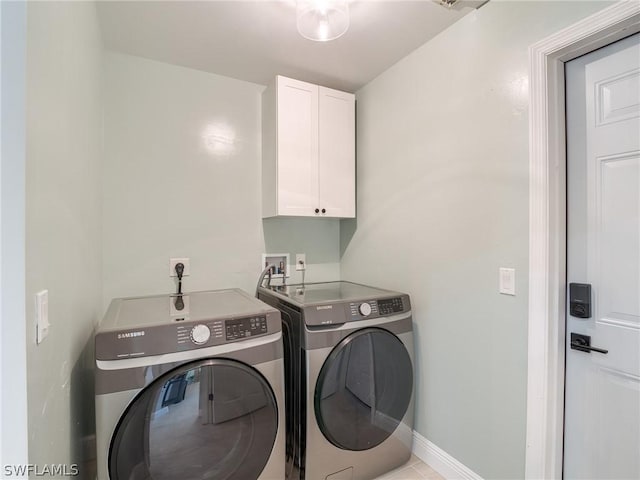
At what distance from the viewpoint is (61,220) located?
951 millimetres

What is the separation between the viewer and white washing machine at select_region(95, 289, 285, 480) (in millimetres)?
1073

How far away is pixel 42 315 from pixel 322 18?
150 centimetres

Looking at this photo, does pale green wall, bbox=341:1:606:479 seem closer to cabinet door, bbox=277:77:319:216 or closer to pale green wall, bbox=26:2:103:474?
cabinet door, bbox=277:77:319:216

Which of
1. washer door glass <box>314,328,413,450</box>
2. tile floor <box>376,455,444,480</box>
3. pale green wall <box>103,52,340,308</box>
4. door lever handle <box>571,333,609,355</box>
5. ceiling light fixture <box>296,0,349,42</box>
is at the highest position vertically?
ceiling light fixture <box>296,0,349,42</box>

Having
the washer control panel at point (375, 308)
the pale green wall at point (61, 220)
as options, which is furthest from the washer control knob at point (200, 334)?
the washer control panel at point (375, 308)

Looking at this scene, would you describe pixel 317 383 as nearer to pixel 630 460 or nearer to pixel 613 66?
pixel 630 460

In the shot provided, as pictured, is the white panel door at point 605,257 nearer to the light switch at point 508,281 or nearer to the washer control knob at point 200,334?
the light switch at point 508,281

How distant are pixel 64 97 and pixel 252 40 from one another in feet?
3.59

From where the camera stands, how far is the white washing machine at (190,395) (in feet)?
3.52

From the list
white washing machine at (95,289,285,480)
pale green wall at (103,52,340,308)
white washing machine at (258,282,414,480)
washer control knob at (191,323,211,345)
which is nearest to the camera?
white washing machine at (95,289,285,480)

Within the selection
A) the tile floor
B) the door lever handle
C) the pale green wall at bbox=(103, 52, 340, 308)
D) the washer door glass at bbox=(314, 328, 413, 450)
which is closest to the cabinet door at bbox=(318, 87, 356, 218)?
the pale green wall at bbox=(103, 52, 340, 308)

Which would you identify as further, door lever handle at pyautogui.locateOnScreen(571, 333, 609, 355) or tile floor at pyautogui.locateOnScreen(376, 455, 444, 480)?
tile floor at pyautogui.locateOnScreen(376, 455, 444, 480)

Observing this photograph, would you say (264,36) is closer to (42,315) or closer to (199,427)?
(42,315)

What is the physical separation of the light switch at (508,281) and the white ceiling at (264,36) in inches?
49.6
